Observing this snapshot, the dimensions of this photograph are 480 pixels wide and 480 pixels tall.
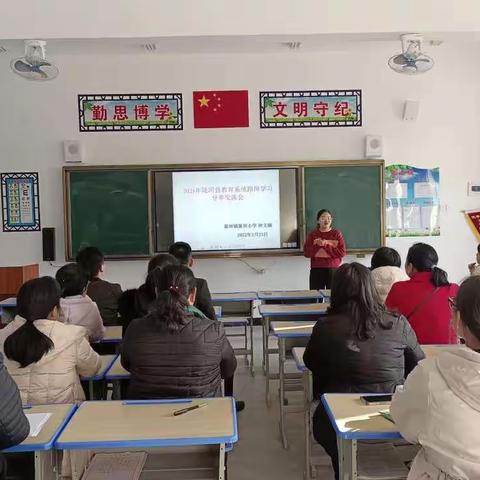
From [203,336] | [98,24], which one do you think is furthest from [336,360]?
[98,24]

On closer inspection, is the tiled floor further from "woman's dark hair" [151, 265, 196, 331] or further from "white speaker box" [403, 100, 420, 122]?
"white speaker box" [403, 100, 420, 122]

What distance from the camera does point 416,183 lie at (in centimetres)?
627

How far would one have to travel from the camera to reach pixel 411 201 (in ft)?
20.6

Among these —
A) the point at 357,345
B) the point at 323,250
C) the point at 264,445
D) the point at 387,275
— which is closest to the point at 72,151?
the point at 323,250

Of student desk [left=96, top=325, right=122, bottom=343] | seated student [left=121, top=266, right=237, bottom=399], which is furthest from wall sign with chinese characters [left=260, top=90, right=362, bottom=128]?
seated student [left=121, top=266, right=237, bottom=399]

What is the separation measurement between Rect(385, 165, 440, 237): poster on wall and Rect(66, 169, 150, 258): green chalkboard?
2798 mm

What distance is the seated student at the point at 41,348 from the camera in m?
2.19

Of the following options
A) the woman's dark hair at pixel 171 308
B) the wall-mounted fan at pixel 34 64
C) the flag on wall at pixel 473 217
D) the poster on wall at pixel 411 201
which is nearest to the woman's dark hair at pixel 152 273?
the woman's dark hair at pixel 171 308

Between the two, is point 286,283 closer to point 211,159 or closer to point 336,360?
point 211,159

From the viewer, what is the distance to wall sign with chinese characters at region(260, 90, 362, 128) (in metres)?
6.15

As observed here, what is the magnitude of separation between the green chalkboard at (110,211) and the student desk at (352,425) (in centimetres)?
449

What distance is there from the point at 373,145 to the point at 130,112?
277 cm

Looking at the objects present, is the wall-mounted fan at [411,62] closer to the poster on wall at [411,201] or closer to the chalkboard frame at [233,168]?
the chalkboard frame at [233,168]

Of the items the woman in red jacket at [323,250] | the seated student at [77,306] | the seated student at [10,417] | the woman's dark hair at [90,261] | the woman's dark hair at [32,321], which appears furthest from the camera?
the woman in red jacket at [323,250]
